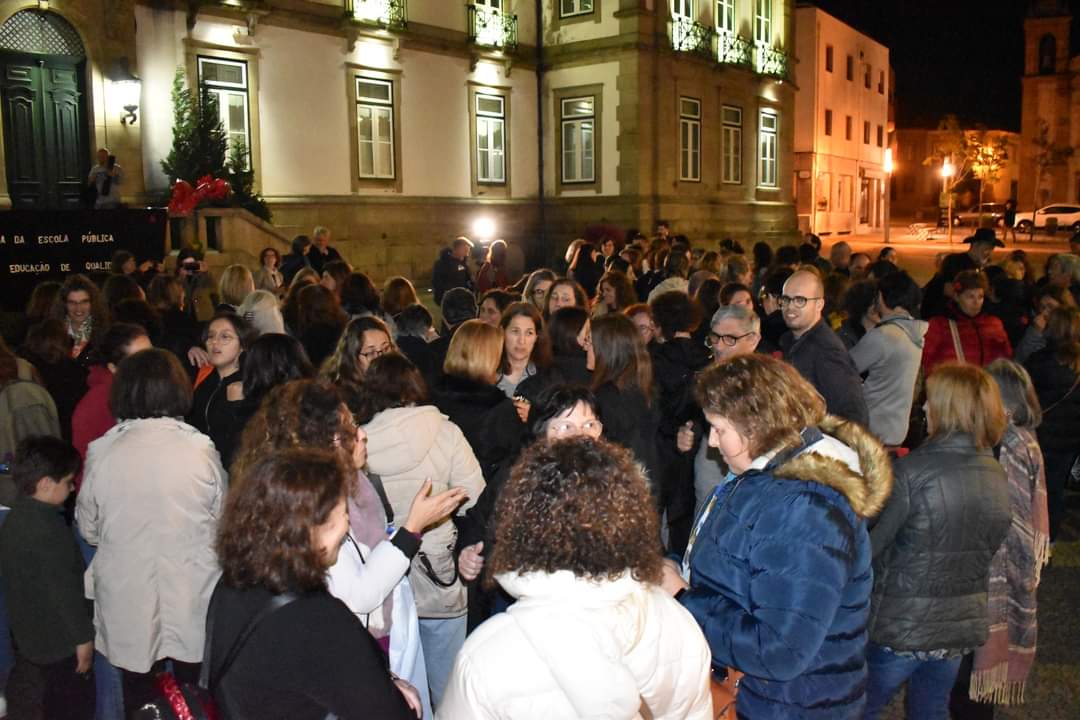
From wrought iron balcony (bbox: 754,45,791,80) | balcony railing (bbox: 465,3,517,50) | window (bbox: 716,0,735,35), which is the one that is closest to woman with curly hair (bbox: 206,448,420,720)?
balcony railing (bbox: 465,3,517,50)

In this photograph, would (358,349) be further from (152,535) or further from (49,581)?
(49,581)

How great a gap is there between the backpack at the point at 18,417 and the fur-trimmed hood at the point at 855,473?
4.06m

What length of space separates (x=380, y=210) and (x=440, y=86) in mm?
3560

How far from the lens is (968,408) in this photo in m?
3.60

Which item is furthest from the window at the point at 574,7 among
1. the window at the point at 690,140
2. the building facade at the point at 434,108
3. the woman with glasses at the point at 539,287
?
the woman with glasses at the point at 539,287

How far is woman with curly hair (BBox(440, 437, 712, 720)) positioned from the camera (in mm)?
1958

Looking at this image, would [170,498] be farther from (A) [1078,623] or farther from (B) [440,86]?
(B) [440,86]

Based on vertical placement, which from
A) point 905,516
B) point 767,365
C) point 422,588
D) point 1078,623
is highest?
point 767,365

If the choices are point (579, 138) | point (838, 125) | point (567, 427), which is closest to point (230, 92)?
point (579, 138)

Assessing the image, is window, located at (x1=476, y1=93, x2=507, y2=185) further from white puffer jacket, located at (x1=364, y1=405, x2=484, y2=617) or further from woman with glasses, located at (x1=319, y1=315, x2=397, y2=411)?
white puffer jacket, located at (x1=364, y1=405, x2=484, y2=617)

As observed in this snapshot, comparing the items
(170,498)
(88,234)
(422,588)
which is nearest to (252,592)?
(170,498)

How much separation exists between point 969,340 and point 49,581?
6340mm

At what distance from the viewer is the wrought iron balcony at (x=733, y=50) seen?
88.5ft

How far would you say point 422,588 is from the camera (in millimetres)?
3943
